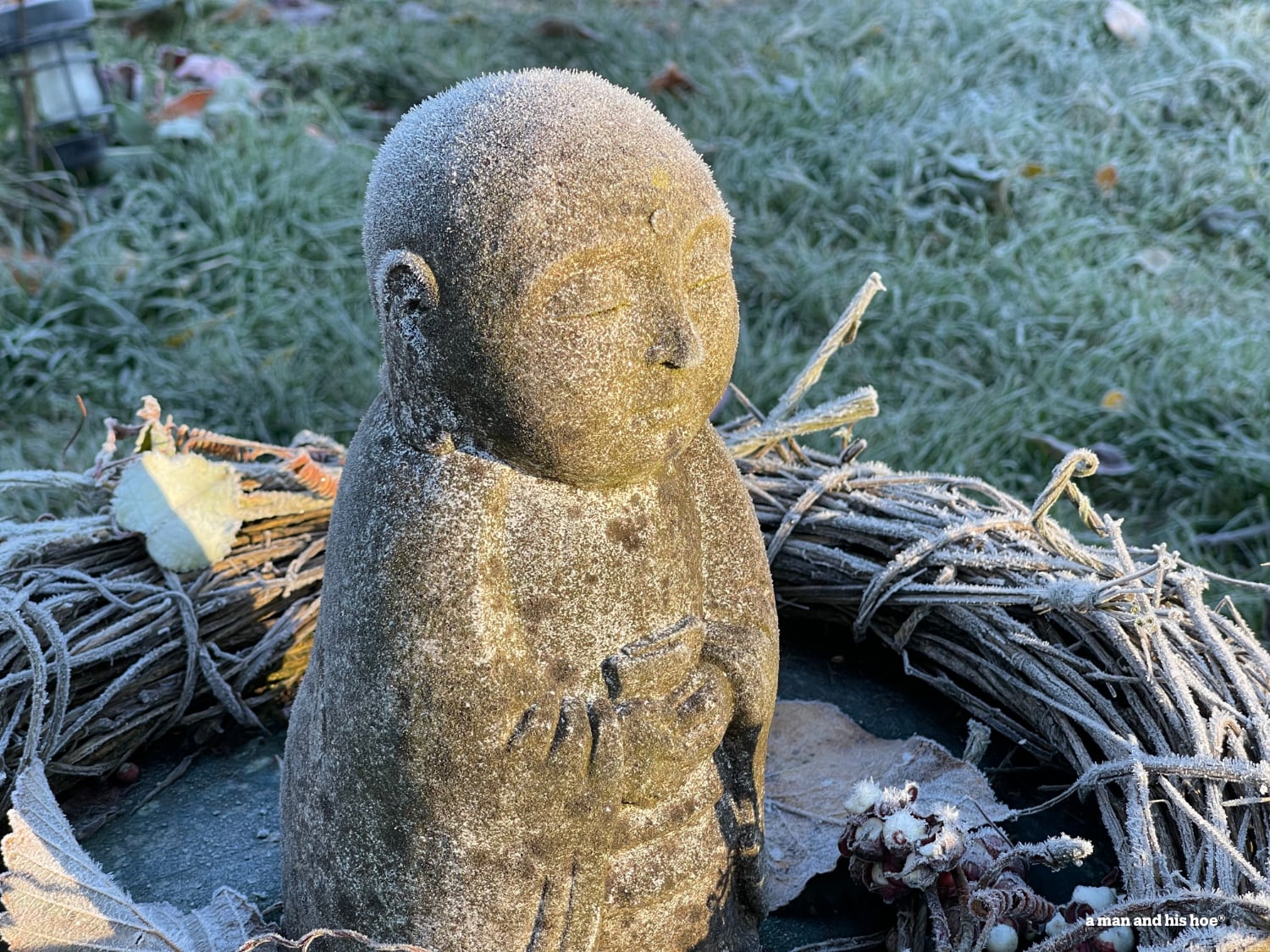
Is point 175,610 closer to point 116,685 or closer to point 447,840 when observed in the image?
point 116,685

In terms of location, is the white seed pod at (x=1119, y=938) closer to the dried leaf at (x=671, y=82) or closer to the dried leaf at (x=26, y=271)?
the dried leaf at (x=26, y=271)

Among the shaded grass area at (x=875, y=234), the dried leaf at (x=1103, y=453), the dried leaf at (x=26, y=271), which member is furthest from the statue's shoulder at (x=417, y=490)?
the dried leaf at (x=26, y=271)

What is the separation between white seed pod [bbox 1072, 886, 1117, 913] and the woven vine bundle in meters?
0.05

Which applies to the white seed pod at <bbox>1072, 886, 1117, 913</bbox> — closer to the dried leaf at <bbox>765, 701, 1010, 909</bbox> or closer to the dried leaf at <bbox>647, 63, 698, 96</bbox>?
the dried leaf at <bbox>765, 701, 1010, 909</bbox>

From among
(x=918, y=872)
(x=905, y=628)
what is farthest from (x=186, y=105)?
(x=918, y=872)

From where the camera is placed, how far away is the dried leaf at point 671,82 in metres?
5.24

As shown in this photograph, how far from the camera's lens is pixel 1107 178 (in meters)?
4.79

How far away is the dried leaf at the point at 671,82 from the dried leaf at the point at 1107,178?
1594mm

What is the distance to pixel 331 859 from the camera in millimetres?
1673

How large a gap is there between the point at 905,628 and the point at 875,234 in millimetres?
2493

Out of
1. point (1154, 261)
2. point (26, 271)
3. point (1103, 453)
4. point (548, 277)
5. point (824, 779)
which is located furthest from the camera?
point (1154, 261)

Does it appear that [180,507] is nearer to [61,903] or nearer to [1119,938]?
[61,903]

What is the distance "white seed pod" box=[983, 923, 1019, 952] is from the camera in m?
1.80

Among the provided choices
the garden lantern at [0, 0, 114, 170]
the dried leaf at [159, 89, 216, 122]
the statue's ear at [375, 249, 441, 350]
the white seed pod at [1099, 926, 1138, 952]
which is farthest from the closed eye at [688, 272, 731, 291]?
the dried leaf at [159, 89, 216, 122]
